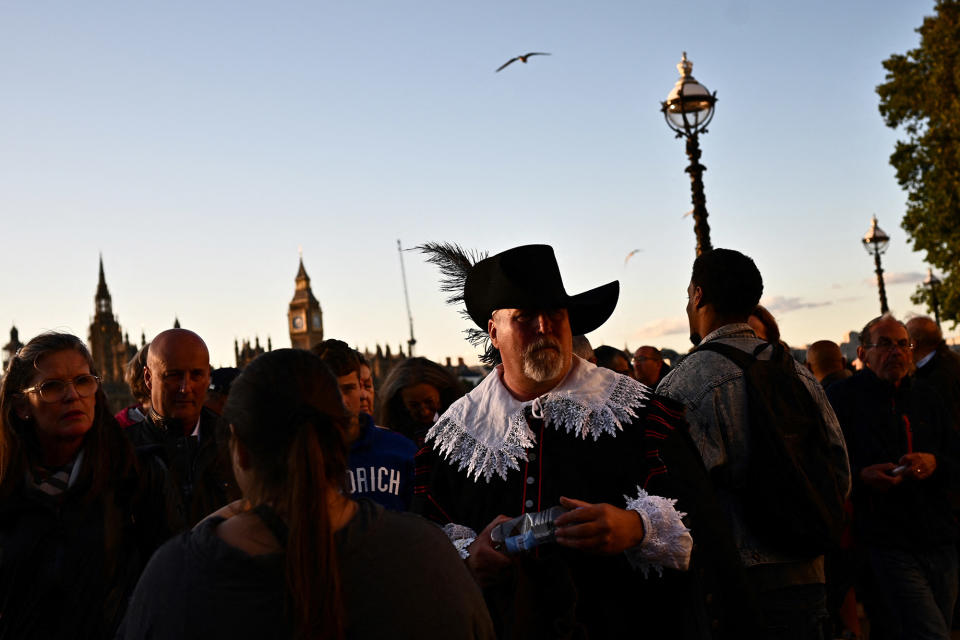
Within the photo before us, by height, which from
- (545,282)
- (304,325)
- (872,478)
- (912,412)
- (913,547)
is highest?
(304,325)

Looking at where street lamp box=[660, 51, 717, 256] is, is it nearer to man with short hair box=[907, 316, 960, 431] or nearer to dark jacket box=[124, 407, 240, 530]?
man with short hair box=[907, 316, 960, 431]

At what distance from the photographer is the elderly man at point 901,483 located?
555 centimetres

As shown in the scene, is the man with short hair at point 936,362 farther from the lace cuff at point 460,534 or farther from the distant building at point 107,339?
the distant building at point 107,339

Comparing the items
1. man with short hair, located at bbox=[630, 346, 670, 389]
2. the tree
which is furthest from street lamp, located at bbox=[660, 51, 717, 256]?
the tree

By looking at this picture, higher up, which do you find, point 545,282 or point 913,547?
point 545,282

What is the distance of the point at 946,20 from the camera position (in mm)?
25703

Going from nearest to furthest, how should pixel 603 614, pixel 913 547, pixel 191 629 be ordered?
pixel 191 629
pixel 603 614
pixel 913 547

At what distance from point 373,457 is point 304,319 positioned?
161m

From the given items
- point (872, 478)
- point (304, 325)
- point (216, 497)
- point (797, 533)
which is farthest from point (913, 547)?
point (304, 325)

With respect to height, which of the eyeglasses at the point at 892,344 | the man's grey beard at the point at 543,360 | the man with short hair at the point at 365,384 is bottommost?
the man's grey beard at the point at 543,360

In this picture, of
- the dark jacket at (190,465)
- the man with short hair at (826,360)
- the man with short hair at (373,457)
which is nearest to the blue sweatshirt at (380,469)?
the man with short hair at (373,457)

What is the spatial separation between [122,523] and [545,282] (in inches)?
82.2

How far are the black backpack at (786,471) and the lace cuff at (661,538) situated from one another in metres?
1.02

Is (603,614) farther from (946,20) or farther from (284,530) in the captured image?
(946,20)
